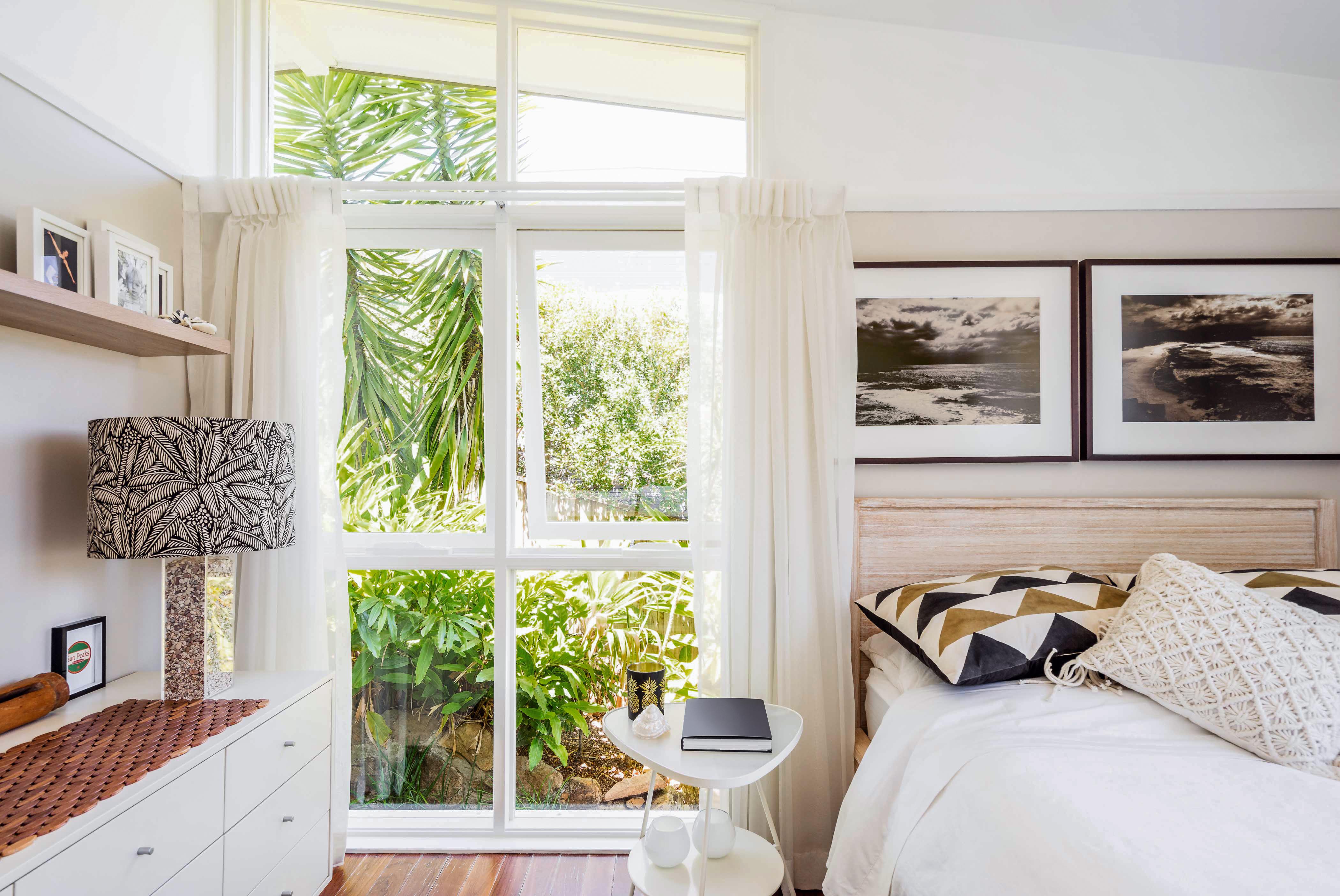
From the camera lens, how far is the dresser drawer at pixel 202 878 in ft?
4.06

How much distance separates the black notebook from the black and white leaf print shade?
3.73ft

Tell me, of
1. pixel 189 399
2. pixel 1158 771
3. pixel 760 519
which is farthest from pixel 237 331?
pixel 1158 771

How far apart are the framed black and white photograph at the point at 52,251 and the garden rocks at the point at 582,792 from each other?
193 cm

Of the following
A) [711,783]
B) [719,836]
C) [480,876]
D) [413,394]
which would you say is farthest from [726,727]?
[413,394]

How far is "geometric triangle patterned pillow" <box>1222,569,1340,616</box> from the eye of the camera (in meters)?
1.57

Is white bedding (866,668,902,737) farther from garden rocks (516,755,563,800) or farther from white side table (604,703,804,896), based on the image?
garden rocks (516,755,563,800)

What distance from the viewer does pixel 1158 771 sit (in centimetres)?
121

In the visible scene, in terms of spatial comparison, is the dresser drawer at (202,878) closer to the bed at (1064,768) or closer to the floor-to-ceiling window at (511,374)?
the floor-to-ceiling window at (511,374)

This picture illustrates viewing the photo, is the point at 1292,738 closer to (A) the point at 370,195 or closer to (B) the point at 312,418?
(B) the point at 312,418

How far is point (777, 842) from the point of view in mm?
1713

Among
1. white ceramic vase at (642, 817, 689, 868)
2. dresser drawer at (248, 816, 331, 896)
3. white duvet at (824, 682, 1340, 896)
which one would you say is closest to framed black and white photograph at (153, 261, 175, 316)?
dresser drawer at (248, 816, 331, 896)

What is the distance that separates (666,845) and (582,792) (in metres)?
0.71

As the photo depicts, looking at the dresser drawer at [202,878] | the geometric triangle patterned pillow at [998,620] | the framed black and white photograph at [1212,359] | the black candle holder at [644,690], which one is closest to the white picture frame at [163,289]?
the dresser drawer at [202,878]

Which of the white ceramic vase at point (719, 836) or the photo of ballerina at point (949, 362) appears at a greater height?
the photo of ballerina at point (949, 362)
